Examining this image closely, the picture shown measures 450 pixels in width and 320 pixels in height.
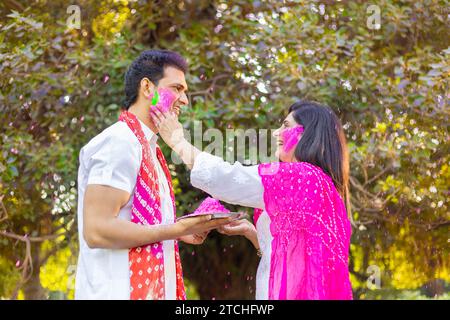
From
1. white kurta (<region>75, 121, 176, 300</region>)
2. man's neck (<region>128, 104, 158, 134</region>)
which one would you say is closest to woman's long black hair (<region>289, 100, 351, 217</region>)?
man's neck (<region>128, 104, 158, 134</region>)

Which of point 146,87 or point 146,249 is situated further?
point 146,87

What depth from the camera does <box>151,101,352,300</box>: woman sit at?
123 inches

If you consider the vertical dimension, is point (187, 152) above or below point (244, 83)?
below

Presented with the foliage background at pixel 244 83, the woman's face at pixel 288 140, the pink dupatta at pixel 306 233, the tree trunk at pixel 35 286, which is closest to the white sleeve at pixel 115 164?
the pink dupatta at pixel 306 233

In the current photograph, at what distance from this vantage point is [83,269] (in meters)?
2.94

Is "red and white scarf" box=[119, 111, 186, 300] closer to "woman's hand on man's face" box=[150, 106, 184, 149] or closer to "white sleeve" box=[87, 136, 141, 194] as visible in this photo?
"white sleeve" box=[87, 136, 141, 194]

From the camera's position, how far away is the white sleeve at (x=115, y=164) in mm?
2855

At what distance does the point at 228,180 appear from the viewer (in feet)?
10.4

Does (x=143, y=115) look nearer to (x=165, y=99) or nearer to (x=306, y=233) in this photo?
(x=165, y=99)

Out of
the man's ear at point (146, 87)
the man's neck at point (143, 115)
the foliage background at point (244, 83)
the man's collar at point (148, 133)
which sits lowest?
the man's collar at point (148, 133)

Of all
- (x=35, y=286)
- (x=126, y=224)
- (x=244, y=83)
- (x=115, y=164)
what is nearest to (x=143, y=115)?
(x=115, y=164)

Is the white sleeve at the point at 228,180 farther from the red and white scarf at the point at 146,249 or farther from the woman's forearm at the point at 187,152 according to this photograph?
the red and white scarf at the point at 146,249

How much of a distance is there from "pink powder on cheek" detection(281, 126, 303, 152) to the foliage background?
7.81 ft

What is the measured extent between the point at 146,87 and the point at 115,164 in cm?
55
